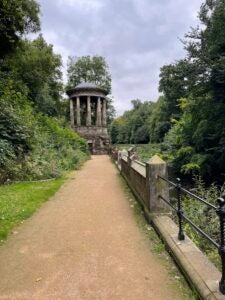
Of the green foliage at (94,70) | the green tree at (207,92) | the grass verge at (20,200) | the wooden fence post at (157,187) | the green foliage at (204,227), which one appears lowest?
the green foliage at (204,227)

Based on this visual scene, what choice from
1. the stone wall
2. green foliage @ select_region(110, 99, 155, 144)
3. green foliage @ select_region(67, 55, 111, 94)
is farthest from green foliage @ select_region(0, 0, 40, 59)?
green foliage @ select_region(110, 99, 155, 144)

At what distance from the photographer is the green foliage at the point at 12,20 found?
1563 centimetres

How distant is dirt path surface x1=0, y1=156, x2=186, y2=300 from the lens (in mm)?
3617

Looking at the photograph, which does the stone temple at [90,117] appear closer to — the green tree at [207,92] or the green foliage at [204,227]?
the green tree at [207,92]

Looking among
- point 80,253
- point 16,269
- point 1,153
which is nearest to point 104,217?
point 80,253

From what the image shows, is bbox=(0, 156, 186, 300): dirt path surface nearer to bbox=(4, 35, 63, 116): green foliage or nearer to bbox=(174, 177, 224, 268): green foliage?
bbox=(174, 177, 224, 268): green foliage

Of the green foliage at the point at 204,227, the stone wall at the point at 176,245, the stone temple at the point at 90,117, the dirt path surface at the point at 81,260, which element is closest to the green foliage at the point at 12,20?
the dirt path surface at the point at 81,260

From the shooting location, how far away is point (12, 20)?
53.8 ft

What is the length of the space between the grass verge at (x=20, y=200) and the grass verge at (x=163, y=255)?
245cm

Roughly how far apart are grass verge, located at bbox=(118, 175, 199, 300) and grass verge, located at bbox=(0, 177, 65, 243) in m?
2.45

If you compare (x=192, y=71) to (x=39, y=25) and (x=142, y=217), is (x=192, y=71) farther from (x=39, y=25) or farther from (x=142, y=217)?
(x=142, y=217)

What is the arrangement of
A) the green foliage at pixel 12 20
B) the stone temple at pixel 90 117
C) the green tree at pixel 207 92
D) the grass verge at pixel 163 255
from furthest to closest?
the stone temple at pixel 90 117
the green tree at pixel 207 92
the green foliage at pixel 12 20
the grass verge at pixel 163 255

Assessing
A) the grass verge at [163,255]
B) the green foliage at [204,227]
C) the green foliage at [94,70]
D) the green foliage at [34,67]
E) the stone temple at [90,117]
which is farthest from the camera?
the green foliage at [94,70]

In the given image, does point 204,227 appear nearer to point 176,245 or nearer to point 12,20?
point 176,245
